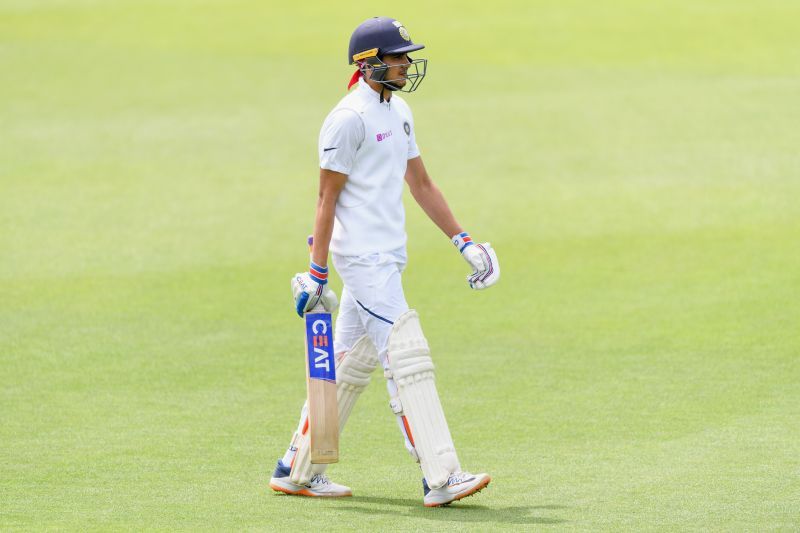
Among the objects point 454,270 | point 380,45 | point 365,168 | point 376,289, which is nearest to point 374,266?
point 376,289

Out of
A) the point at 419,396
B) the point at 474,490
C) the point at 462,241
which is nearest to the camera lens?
the point at 474,490

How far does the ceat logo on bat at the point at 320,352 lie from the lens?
18.6 feet

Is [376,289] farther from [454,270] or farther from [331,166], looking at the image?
[454,270]

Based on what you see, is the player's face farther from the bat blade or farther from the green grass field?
the green grass field

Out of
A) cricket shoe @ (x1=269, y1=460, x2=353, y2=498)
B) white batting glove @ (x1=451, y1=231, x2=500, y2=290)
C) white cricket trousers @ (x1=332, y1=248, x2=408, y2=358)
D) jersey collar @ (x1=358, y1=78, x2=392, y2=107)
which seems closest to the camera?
white cricket trousers @ (x1=332, y1=248, x2=408, y2=358)

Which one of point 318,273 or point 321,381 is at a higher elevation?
point 318,273

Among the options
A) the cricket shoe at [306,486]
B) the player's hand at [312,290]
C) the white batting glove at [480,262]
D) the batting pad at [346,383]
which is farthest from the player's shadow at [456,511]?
the white batting glove at [480,262]

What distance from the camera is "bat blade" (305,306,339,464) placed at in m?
5.61

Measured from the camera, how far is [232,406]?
24.0 feet

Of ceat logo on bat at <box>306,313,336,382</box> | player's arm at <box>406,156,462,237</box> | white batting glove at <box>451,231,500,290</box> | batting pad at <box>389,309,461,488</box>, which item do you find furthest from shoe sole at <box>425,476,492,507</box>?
player's arm at <box>406,156,462,237</box>

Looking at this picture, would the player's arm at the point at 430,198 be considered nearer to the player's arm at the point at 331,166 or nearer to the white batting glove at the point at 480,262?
the white batting glove at the point at 480,262

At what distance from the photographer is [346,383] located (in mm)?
5820

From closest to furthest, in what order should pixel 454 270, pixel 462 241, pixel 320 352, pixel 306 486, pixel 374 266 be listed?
pixel 374 266, pixel 320 352, pixel 306 486, pixel 462 241, pixel 454 270

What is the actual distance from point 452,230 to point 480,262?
0.67ft
